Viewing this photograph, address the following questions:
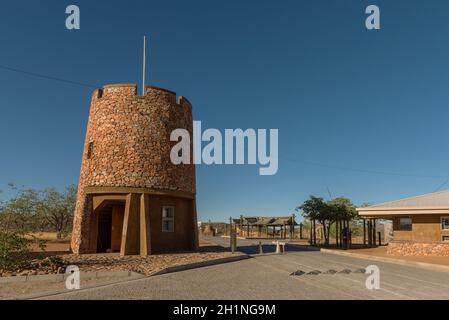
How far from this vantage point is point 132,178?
19.7 meters

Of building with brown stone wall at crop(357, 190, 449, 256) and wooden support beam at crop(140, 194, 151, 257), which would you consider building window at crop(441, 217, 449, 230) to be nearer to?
building with brown stone wall at crop(357, 190, 449, 256)

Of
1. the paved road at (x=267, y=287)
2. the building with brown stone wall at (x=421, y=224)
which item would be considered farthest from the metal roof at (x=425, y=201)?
the paved road at (x=267, y=287)

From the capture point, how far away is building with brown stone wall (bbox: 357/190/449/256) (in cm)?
2267

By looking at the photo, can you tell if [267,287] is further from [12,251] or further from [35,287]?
[12,251]

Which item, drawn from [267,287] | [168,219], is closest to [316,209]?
[168,219]

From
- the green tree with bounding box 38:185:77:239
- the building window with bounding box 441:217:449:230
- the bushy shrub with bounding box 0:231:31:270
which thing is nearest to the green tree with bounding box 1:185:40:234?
the green tree with bounding box 38:185:77:239

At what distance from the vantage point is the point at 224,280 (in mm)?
11977

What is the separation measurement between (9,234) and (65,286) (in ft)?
15.8

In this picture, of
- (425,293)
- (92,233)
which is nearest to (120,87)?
(92,233)

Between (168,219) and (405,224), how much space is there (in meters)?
16.4

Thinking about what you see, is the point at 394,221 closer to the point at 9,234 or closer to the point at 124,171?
the point at 124,171
